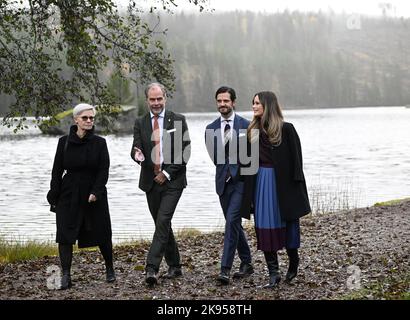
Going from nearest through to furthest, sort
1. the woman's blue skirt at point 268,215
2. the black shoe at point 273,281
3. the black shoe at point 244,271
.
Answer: the woman's blue skirt at point 268,215 < the black shoe at point 273,281 < the black shoe at point 244,271

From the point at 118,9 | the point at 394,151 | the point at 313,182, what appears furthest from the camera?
the point at 394,151

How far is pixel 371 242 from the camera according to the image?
12594 mm

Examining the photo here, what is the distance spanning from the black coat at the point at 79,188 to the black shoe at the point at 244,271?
6.53 feet

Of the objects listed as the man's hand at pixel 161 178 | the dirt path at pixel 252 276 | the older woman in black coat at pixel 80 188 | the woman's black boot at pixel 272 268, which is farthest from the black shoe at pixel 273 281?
the older woman in black coat at pixel 80 188

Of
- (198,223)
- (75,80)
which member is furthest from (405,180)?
(75,80)

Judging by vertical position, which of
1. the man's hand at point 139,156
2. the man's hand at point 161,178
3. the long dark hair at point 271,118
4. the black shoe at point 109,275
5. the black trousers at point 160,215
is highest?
the long dark hair at point 271,118

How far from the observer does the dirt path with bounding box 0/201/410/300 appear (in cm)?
882

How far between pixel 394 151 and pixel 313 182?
2303 centimetres

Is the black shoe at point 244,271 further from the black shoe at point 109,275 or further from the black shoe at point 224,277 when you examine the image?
the black shoe at point 109,275

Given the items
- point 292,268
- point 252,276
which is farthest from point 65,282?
point 292,268

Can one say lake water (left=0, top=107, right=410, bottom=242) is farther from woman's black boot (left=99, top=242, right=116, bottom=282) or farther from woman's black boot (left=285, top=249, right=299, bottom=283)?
woman's black boot (left=285, top=249, right=299, bottom=283)

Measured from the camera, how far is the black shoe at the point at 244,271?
973 cm
